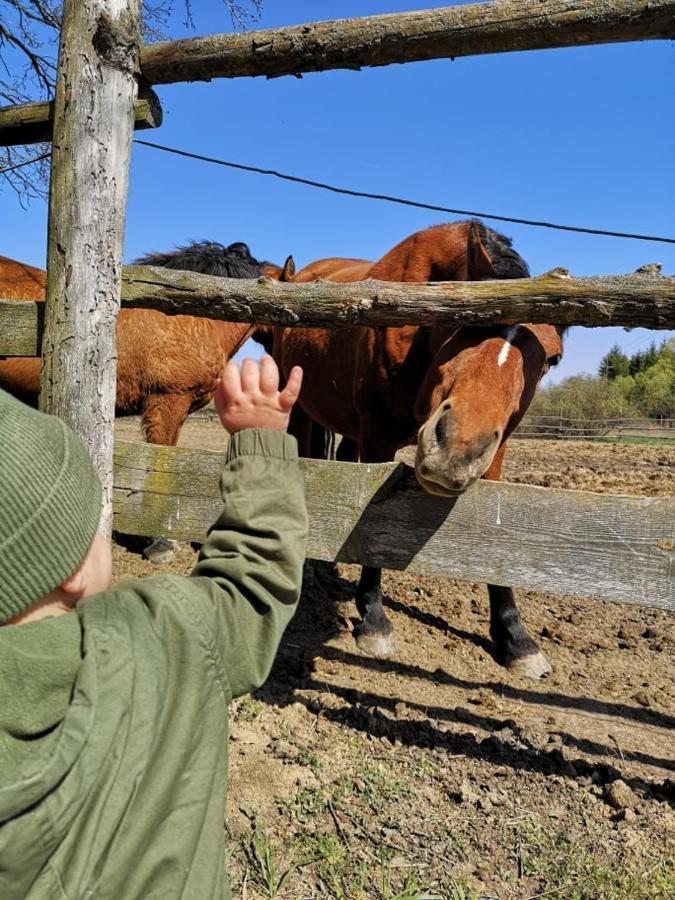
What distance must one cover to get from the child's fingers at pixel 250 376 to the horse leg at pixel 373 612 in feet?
7.99

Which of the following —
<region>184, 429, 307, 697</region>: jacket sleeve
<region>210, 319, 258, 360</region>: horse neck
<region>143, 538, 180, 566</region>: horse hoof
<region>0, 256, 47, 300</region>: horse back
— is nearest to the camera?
<region>184, 429, 307, 697</region>: jacket sleeve

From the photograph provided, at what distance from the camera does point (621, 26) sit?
205 cm

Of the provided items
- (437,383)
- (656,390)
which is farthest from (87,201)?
(656,390)

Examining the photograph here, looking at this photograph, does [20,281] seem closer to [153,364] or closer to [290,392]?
[153,364]

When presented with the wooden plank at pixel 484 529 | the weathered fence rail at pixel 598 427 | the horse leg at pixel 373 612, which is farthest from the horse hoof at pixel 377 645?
the weathered fence rail at pixel 598 427

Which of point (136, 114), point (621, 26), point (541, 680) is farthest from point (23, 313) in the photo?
point (541, 680)

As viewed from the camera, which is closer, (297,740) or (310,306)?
(310,306)

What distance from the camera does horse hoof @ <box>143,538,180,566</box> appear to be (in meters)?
5.37

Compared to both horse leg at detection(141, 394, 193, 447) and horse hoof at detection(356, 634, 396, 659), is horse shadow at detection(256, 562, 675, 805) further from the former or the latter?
horse leg at detection(141, 394, 193, 447)

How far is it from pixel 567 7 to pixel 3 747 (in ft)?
7.81

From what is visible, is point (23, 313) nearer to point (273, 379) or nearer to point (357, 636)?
point (273, 379)

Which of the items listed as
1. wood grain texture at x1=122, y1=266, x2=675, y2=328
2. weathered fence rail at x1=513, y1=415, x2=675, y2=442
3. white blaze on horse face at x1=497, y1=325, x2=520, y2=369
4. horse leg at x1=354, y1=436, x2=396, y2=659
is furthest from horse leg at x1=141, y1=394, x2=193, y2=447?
weathered fence rail at x1=513, y1=415, x2=675, y2=442

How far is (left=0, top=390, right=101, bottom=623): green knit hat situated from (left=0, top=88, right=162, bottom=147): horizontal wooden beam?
1.89 meters

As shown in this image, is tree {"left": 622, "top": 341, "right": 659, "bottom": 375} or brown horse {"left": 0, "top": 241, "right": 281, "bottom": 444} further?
tree {"left": 622, "top": 341, "right": 659, "bottom": 375}
